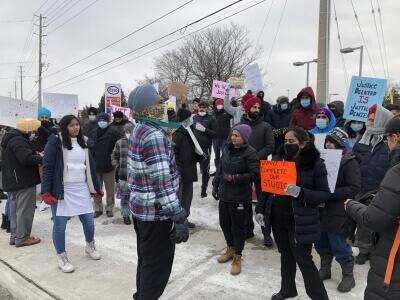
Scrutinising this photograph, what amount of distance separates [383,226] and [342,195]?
191 centimetres

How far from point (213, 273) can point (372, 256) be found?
265 centimetres

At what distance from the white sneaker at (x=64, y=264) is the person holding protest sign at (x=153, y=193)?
2261 millimetres

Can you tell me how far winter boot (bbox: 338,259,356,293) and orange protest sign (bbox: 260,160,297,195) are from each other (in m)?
1.36

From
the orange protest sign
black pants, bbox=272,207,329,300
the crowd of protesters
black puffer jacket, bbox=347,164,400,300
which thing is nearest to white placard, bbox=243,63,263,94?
the crowd of protesters

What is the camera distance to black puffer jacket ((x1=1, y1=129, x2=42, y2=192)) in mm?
6168

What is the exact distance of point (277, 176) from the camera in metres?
3.98

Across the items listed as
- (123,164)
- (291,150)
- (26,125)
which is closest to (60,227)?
(26,125)

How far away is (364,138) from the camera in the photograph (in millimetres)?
5129

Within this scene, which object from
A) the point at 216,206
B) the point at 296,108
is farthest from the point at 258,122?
the point at 216,206

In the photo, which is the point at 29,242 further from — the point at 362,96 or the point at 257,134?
the point at 362,96

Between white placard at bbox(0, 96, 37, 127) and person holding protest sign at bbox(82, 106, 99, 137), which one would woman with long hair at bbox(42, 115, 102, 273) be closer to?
white placard at bbox(0, 96, 37, 127)

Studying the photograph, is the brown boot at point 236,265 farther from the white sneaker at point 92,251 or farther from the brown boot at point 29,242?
the brown boot at point 29,242

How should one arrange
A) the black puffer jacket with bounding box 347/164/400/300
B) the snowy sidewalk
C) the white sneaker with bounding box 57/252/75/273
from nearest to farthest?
the black puffer jacket with bounding box 347/164/400/300, the snowy sidewalk, the white sneaker with bounding box 57/252/75/273

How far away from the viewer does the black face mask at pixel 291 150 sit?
3895mm
